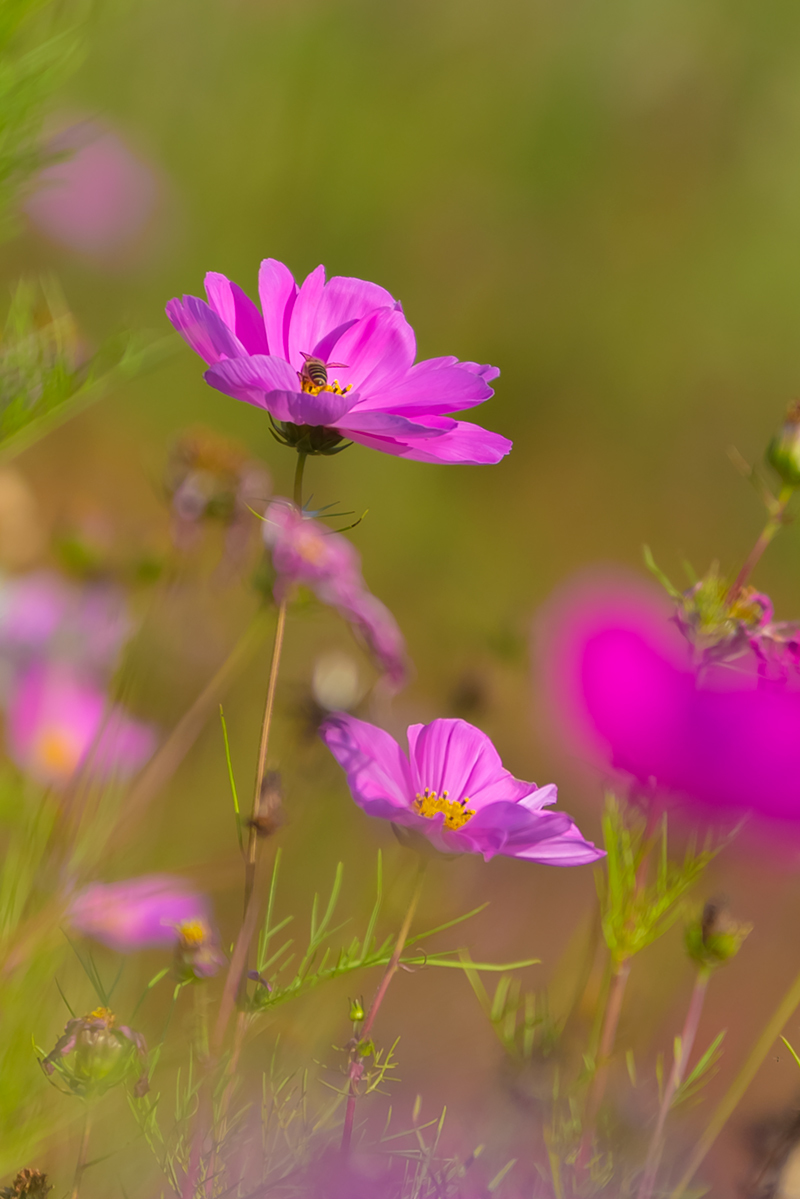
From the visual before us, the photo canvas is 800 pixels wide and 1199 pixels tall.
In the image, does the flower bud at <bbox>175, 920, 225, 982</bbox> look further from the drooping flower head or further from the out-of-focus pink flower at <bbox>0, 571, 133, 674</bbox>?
the out-of-focus pink flower at <bbox>0, 571, 133, 674</bbox>

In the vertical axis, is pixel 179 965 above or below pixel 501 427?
above

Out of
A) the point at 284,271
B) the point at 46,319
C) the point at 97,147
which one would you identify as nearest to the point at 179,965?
the point at 284,271

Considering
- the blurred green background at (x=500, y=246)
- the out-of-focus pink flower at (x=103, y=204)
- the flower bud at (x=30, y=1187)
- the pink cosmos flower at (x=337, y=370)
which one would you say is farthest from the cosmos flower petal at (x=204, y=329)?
the out-of-focus pink flower at (x=103, y=204)

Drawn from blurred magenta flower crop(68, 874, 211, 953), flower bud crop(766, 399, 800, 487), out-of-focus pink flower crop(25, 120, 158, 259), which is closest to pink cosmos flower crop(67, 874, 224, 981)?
blurred magenta flower crop(68, 874, 211, 953)

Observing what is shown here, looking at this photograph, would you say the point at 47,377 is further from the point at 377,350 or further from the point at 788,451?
the point at 788,451

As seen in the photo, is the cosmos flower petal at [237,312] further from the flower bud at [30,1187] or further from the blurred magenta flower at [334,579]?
the flower bud at [30,1187]

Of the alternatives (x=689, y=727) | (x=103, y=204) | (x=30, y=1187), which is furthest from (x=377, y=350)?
(x=103, y=204)

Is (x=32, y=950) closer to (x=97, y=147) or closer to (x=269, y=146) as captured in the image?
(x=97, y=147)

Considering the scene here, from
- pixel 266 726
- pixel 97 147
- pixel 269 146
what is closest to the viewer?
pixel 266 726
